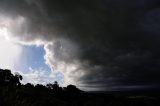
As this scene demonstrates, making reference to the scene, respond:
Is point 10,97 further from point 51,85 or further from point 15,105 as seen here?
point 51,85

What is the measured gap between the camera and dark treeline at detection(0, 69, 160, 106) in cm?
1431

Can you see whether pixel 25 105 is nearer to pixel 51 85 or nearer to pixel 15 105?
pixel 15 105

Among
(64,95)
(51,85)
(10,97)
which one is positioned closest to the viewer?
(10,97)

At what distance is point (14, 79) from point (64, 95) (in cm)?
2626

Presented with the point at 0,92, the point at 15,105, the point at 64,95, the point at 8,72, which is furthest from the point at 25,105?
the point at 8,72

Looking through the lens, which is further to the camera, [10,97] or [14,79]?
[14,79]

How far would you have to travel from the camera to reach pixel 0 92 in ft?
41.9

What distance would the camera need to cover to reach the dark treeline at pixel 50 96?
47.0 ft

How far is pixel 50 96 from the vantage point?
61.9 m

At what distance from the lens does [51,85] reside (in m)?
109

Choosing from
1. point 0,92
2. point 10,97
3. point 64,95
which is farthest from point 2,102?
point 64,95

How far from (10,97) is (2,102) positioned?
1.73 ft

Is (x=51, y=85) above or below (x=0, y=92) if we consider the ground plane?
above

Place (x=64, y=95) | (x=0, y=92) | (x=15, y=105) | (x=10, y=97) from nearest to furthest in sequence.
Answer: (x=15, y=105), (x=10, y=97), (x=0, y=92), (x=64, y=95)
